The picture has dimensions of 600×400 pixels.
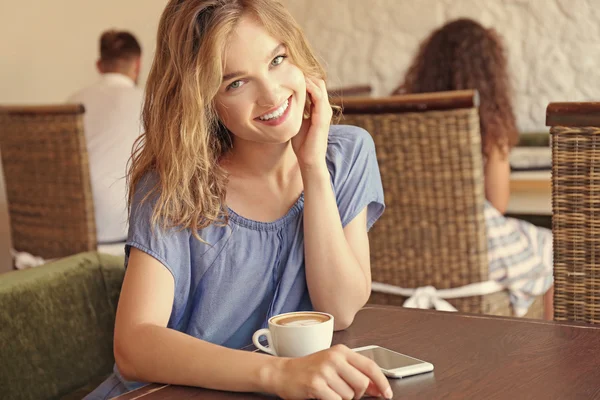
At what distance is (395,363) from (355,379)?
11 centimetres

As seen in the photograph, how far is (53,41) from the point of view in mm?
4223

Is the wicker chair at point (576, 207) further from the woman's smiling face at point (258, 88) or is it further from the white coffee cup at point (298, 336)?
the white coffee cup at point (298, 336)

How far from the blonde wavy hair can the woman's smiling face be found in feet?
0.06

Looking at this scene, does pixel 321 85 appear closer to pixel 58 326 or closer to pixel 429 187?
pixel 58 326

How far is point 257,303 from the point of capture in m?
1.33

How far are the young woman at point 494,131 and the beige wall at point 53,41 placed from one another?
151cm

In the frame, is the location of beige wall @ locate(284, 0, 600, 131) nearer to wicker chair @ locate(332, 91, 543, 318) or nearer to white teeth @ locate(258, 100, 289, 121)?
wicker chair @ locate(332, 91, 543, 318)

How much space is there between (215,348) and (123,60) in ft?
9.27

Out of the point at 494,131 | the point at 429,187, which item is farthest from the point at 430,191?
the point at 494,131

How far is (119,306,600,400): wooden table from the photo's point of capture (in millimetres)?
896

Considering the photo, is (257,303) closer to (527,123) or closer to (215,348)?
(215,348)

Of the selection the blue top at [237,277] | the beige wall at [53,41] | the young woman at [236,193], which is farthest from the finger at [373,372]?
the beige wall at [53,41]

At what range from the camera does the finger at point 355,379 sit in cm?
88

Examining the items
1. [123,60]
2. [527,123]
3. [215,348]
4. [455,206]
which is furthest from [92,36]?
[215,348]
